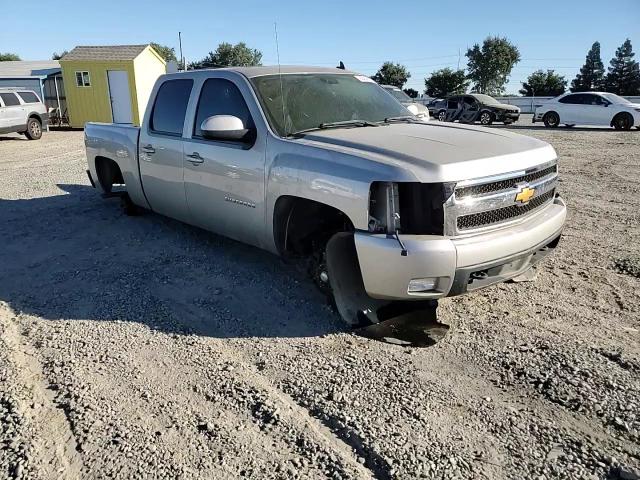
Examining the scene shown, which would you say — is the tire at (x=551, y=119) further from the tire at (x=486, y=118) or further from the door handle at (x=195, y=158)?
the door handle at (x=195, y=158)

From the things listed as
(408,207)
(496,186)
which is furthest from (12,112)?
(496,186)

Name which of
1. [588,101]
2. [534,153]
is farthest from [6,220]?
[588,101]

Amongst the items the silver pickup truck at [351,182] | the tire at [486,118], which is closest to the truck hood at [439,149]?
the silver pickup truck at [351,182]

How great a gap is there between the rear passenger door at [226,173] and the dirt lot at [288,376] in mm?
514

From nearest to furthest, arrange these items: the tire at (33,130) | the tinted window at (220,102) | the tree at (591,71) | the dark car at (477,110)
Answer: the tinted window at (220,102), the tire at (33,130), the dark car at (477,110), the tree at (591,71)

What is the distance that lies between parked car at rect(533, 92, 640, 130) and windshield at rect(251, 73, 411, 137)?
1860cm

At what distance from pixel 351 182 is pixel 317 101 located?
144cm

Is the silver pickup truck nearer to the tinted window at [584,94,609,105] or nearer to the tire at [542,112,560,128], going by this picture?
the tinted window at [584,94,609,105]

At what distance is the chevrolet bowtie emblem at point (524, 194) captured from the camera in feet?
11.5

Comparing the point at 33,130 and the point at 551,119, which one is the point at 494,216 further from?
the point at 33,130

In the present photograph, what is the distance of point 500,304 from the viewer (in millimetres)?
4086

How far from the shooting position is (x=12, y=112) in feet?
64.1

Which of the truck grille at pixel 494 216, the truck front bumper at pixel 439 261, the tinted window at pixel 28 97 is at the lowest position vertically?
the truck front bumper at pixel 439 261

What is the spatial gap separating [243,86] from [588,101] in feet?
66.7
